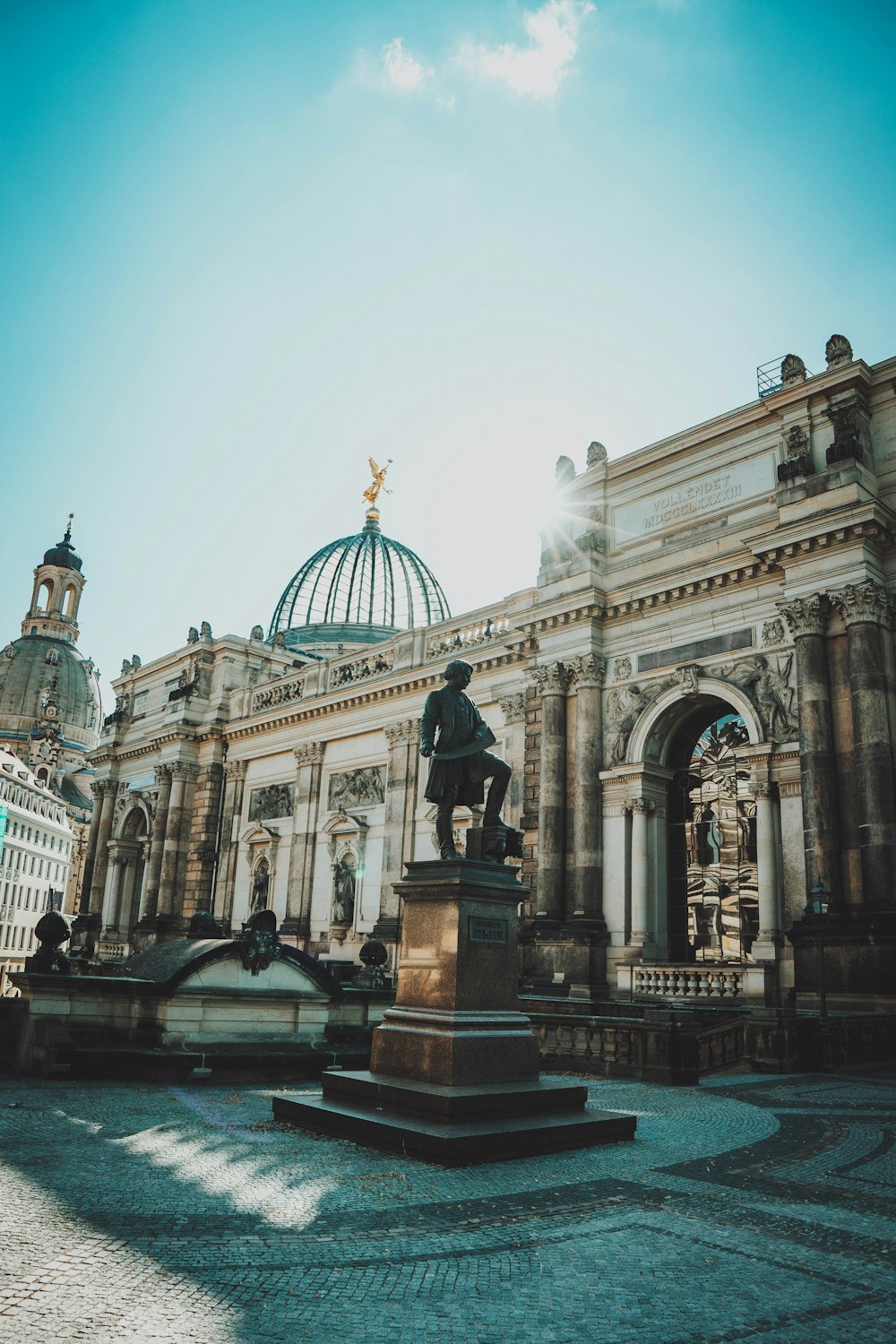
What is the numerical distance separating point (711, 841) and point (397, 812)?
11.4 m

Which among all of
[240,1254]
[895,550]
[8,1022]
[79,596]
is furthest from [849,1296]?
[79,596]

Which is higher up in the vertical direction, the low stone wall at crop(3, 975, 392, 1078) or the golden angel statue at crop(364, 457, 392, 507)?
the golden angel statue at crop(364, 457, 392, 507)

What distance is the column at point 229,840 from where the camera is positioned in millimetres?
39281

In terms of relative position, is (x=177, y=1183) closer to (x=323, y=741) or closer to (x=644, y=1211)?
(x=644, y=1211)

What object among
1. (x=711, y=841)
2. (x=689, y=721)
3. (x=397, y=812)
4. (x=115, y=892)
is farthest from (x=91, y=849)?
(x=711, y=841)

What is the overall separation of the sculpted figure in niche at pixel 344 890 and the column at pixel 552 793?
394 inches

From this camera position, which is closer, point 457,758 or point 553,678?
point 457,758

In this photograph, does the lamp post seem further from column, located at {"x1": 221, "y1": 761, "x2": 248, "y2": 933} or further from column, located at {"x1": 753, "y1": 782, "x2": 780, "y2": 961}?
column, located at {"x1": 221, "y1": 761, "x2": 248, "y2": 933}

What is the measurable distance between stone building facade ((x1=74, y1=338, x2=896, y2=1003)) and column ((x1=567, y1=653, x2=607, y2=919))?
0.07m

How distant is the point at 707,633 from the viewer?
24094 millimetres

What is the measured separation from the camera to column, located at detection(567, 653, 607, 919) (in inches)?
968

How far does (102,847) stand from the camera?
151ft

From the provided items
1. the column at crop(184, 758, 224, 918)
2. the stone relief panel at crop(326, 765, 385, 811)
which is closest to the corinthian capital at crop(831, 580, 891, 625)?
→ the stone relief panel at crop(326, 765, 385, 811)

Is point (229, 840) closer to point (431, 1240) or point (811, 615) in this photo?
point (811, 615)
